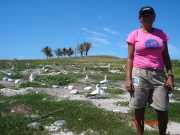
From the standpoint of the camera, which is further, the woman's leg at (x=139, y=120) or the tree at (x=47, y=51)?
the tree at (x=47, y=51)

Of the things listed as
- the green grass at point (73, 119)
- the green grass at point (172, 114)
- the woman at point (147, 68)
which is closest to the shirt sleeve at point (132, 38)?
the woman at point (147, 68)

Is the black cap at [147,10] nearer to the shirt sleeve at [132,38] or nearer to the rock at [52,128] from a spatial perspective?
the shirt sleeve at [132,38]

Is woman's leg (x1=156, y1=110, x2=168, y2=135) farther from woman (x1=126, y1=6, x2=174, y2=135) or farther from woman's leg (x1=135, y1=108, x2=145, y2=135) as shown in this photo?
woman's leg (x1=135, y1=108, x2=145, y2=135)

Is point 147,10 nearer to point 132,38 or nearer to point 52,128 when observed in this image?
point 132,38

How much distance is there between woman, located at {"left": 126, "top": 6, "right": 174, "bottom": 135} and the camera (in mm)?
9320

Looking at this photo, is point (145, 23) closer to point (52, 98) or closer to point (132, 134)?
point (132, 134)

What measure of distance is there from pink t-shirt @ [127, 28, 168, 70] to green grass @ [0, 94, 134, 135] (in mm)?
2620

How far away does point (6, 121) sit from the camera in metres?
12.7

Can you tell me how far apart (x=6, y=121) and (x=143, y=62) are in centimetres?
478

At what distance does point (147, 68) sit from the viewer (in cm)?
944

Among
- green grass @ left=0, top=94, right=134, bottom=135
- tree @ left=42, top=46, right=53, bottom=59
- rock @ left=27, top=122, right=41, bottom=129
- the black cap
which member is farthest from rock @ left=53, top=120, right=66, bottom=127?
tree @ left=42, top=46, right=53, bottom=59

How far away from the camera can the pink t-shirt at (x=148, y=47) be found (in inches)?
368

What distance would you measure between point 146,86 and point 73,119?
4229mm

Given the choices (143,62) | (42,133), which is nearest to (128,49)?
(143,62)
